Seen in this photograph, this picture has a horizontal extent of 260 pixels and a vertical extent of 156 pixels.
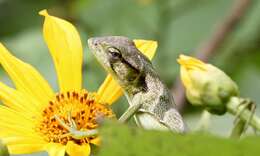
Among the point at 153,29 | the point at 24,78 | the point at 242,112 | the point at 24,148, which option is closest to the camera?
the point at 24,148

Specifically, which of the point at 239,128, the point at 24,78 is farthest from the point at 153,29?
the point at 239,128

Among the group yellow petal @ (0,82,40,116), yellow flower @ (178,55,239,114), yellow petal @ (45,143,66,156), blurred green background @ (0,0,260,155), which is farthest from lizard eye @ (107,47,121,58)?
blurred green background @ (0,0,260,155)

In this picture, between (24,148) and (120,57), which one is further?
(120,57)

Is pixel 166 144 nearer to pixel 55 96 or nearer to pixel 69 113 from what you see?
pixel 69 113

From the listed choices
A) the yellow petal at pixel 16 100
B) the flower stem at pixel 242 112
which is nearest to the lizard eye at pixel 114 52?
the yellow petal at pixel 16 100

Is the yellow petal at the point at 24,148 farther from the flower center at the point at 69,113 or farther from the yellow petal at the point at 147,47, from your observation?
the yellow petal at the point at 147,47
